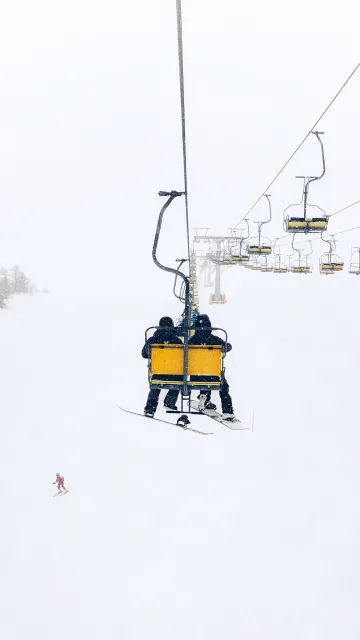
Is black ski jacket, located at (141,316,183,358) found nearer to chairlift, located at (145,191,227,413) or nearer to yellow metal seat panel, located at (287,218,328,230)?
chairlift, located at (145,191,227,413)

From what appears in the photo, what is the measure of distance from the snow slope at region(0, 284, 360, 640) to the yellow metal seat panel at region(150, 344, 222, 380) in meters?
6.05

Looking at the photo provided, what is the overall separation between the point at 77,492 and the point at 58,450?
10.9 feet

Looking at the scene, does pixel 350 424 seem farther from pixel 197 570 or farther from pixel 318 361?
pixel 318 361

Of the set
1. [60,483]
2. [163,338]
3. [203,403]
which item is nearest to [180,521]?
[60,483]

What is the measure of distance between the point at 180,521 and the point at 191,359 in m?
7.26

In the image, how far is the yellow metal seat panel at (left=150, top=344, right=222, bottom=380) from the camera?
609 cm

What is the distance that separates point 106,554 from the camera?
1045cm

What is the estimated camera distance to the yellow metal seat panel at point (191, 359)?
240 inches

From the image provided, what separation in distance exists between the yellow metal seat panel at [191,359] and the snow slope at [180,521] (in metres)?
6.05

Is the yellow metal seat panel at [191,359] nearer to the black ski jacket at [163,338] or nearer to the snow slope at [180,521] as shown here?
the black ski jacket at [163,338]

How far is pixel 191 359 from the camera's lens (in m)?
6.11

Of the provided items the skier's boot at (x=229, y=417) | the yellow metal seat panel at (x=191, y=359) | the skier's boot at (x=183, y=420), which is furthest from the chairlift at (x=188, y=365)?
the skier's boot at (x=229, y=417)

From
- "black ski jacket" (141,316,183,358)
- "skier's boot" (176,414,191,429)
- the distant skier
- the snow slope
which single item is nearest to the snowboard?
"skier's boot" (176,414,191,429)

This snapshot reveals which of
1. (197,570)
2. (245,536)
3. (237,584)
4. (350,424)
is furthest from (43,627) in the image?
(350,424)
